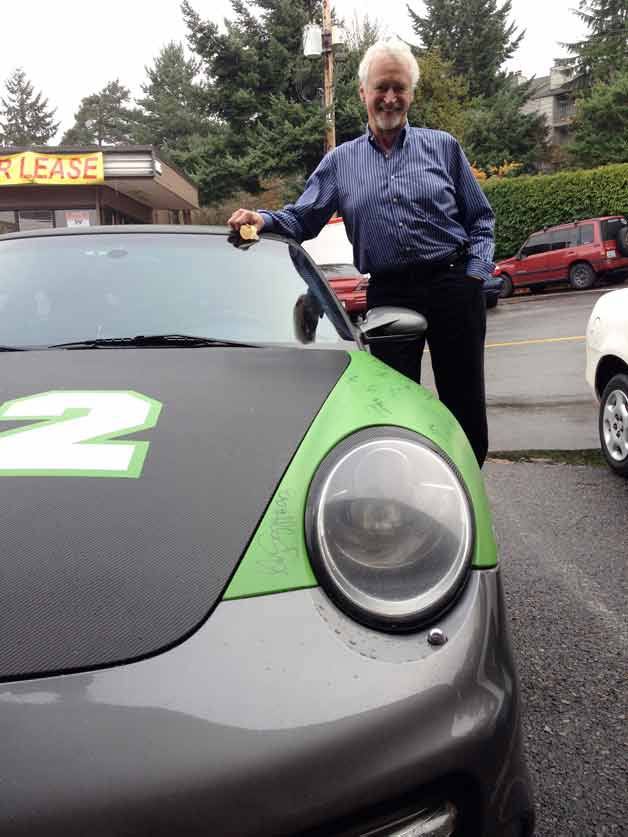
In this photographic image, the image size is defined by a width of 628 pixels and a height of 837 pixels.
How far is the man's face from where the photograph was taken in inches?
105

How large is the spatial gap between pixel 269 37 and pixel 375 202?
1075 inches

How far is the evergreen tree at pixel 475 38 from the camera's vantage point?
4178 centimetres

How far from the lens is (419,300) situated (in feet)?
9.33

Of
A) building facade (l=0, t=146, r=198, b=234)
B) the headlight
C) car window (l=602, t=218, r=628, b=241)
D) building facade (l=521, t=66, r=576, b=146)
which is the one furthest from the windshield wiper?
building facade (l=521, t=66, r=576, b=146)

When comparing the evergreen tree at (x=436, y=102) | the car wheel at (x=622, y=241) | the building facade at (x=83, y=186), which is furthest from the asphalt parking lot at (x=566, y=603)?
the evergreen tree at (x=436, y=102)

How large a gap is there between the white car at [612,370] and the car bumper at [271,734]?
3.37 metres

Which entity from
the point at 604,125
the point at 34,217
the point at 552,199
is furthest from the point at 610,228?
the point at 604,125

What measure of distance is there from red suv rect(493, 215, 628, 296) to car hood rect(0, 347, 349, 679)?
17.3 meters

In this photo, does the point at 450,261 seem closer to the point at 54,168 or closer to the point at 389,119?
the point at 389,119

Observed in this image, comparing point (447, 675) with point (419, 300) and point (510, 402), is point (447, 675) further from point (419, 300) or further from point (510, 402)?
point (510, 402)

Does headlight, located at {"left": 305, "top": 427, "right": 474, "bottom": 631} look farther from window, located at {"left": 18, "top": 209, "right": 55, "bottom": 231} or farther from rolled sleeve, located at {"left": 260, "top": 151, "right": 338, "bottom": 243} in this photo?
window, located at {"left": 18, "top": 209, "right": 55, "bottom": 231}

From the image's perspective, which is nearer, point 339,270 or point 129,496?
point 129,496

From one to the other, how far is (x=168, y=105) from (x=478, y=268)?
166 feet

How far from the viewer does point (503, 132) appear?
36.1 meters
